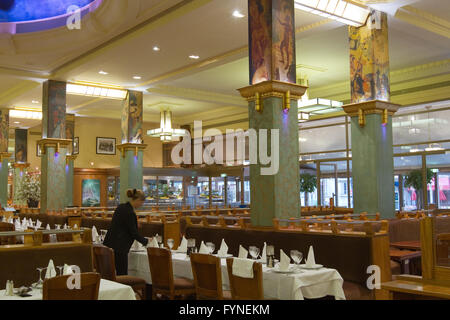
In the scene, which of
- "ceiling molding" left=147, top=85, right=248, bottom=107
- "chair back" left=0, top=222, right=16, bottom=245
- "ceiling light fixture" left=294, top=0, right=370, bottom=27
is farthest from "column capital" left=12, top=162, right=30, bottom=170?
"ceiling light fixture" left=294, top=0, right=370, bottom=27

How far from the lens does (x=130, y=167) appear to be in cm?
1455

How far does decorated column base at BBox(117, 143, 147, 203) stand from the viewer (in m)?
14.5

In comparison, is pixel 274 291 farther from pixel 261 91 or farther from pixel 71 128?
pixel 71 128

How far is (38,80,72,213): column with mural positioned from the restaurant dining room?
0.05 m

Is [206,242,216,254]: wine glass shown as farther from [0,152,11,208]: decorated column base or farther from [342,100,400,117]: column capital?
[0,152,11,208]: decorated column base

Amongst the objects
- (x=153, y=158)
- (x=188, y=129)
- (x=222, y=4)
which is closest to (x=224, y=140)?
(x=188, y=129)

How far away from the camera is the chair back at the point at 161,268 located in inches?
199

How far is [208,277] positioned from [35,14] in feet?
31.5

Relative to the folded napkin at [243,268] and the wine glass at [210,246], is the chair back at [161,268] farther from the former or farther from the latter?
the folded napkin at [243,268]

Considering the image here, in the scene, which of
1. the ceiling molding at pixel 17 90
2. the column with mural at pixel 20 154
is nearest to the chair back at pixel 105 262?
the ceiling molding at pixel 17 90

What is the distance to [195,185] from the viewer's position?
2153 centimetres

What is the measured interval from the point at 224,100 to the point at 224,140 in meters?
3.01

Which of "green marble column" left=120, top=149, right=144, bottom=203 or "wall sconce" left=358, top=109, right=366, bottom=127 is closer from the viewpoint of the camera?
"wall sconce" left=358, top=109, right=366, bottom=127

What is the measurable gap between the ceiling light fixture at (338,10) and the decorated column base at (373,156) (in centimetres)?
149
